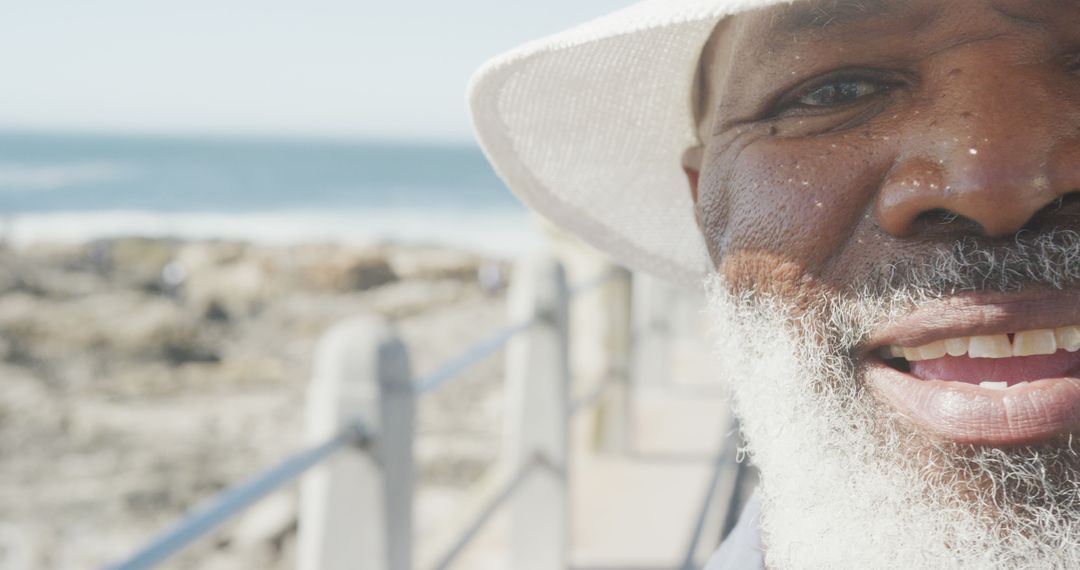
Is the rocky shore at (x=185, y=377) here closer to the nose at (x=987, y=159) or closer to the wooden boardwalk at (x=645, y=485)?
the wooden boardwalk at (x=645, y=485)

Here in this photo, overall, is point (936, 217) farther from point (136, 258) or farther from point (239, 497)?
point (136, 258)

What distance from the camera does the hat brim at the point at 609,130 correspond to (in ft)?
4.96

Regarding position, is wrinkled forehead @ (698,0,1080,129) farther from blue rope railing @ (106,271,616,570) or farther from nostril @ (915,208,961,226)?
blue rope railing @ (106,271,616,570)

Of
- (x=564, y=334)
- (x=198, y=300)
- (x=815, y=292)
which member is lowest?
(x=198, y=300)

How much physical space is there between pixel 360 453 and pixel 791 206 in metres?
1.13

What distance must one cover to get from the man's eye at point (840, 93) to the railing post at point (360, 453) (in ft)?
3.33

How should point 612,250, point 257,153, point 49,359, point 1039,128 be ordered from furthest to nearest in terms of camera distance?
1. point 257,153
2. point 49,359
3. point 612,250
4. point 1039,128

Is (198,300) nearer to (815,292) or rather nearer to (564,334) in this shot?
(564,334)

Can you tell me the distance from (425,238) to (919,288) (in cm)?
4719

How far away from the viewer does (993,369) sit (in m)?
1.09

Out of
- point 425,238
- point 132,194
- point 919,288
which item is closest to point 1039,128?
point 919,288

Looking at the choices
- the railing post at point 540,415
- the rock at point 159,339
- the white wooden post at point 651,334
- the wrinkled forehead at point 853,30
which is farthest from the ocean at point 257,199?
the wrinkled forehead at point 853,30

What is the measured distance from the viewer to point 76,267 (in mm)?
24609

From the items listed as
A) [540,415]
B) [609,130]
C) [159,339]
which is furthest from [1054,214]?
[159,339]
